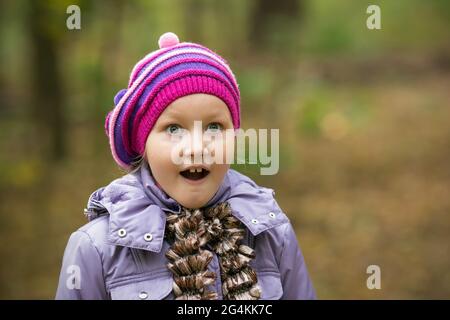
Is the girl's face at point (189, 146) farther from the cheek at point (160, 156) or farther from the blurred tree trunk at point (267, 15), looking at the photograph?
the blurred tree trunk at point (267, 15)

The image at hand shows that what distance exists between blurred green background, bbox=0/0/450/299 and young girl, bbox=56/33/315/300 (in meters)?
2.98

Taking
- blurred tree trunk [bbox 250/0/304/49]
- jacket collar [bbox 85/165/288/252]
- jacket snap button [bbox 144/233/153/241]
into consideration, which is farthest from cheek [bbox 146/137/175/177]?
blurred tree trunk [bbox 250/0/304/49]

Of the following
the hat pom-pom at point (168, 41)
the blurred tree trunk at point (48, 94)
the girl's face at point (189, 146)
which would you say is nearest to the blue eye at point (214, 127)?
the girl's face at point (189, 146)

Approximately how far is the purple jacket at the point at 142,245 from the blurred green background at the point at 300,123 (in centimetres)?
287

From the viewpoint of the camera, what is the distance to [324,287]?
226 inches

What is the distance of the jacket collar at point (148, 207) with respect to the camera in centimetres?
217

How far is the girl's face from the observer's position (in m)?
2.17

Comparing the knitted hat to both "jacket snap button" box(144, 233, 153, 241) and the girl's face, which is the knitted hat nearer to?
the girl's face

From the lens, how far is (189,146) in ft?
7.06

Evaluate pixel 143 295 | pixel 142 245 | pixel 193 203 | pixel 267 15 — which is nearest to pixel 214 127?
pixel 193 203
